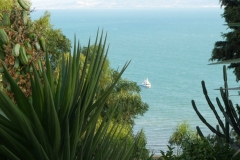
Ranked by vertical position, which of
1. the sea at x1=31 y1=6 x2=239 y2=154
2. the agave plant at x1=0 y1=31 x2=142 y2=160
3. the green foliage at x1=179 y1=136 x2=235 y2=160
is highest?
the sea at x1=31 y1=6 x2=239 y2=154

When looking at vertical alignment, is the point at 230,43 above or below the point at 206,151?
above

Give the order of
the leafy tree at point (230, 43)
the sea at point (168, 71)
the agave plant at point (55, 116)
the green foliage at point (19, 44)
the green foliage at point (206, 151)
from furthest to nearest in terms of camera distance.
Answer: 1. the sea at point (168, 71)
2. the leafy tree at point (230, 43)
3. the green foliage at point (206, 151)
4. the green foliage at point (19, 44)
5. the agave plant at point (55, 116)

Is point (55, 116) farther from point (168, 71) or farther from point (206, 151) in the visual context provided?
point (168, 71)

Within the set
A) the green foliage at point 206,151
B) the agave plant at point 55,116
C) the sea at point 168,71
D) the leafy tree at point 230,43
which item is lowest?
the agave plant at point 55,116

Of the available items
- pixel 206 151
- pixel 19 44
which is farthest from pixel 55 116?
pixel 206 151

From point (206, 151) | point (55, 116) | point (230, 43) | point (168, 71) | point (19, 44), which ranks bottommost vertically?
point (55, 116)

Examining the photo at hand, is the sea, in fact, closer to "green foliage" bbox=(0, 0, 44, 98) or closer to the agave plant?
"green foliage" bbox=(0, 0, 44, 98)

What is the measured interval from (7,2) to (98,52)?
15710 millimetres

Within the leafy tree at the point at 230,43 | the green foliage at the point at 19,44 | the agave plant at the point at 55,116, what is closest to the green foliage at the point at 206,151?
the green foliage at the point at 19,44

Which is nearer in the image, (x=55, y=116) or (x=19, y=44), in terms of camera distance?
(x=55, y=116)

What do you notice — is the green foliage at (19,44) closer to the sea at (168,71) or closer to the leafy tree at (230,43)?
the leafy tree at (230,43)

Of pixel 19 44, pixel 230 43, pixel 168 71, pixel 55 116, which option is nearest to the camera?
pixel 55 116

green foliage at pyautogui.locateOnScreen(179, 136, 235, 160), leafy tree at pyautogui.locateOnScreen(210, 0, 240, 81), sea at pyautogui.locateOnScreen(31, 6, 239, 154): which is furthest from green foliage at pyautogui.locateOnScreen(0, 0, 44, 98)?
sea at pyautogui.locateOnScreen(31, 6, 239, 154)

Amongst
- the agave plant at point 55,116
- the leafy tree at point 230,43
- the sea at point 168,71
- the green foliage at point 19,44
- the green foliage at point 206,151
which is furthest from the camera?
the sea at point 168,71
